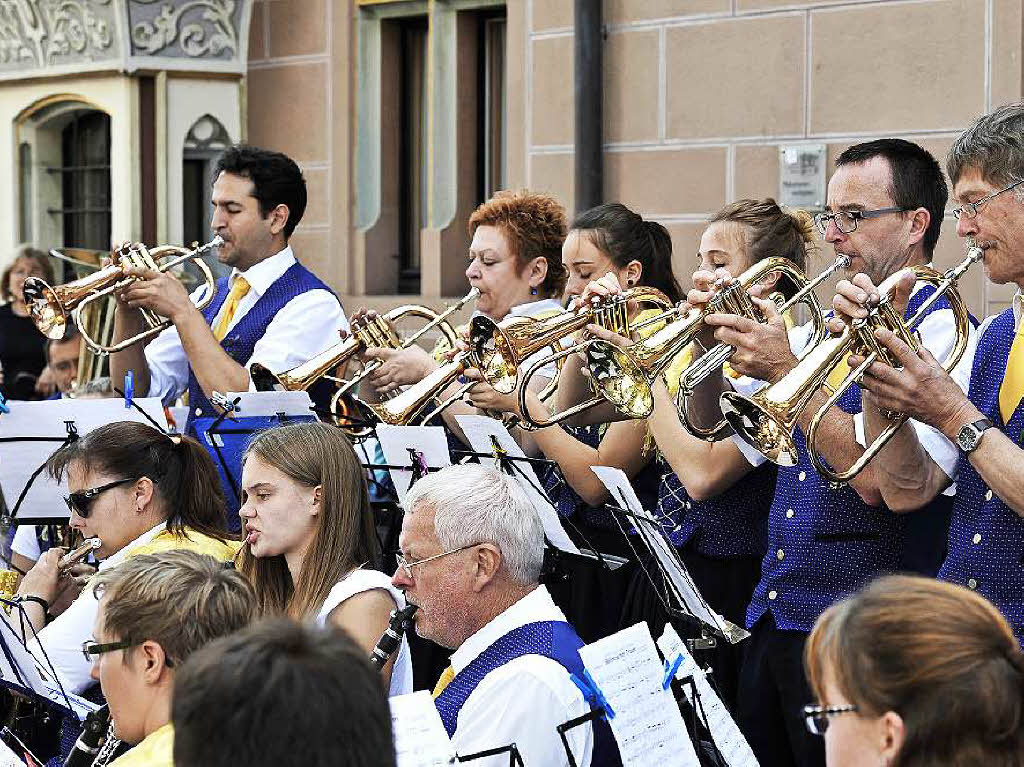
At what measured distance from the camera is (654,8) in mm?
6945

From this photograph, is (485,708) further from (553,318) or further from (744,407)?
(553,318)

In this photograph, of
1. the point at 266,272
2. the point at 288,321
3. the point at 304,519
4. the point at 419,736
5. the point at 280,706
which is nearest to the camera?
the point at 280,706

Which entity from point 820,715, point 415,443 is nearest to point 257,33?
point 415,443

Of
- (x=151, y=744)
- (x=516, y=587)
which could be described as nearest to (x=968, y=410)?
(x=516, y=587)

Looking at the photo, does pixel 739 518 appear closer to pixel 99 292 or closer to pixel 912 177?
pixel 912 177

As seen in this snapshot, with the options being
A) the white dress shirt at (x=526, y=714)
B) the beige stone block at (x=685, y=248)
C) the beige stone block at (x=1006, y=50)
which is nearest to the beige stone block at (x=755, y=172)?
the beige stone block at (x=685, y=248)

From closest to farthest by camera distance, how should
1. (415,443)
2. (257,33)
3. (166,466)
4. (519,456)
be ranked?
(519,456) < (415,443) < (166,466) < (257,33)

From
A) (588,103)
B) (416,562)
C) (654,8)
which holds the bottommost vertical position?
(416,562)

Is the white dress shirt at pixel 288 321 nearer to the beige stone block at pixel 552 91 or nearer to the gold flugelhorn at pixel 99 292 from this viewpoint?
the gold flugelhorn at pixel 99 292

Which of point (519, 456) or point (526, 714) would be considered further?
point (519, 456)

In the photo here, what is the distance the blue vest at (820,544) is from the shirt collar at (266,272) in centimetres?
231

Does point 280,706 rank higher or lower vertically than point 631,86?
lower

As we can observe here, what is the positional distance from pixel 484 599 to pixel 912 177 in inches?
57.5

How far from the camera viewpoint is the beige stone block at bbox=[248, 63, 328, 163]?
27.4 ft
